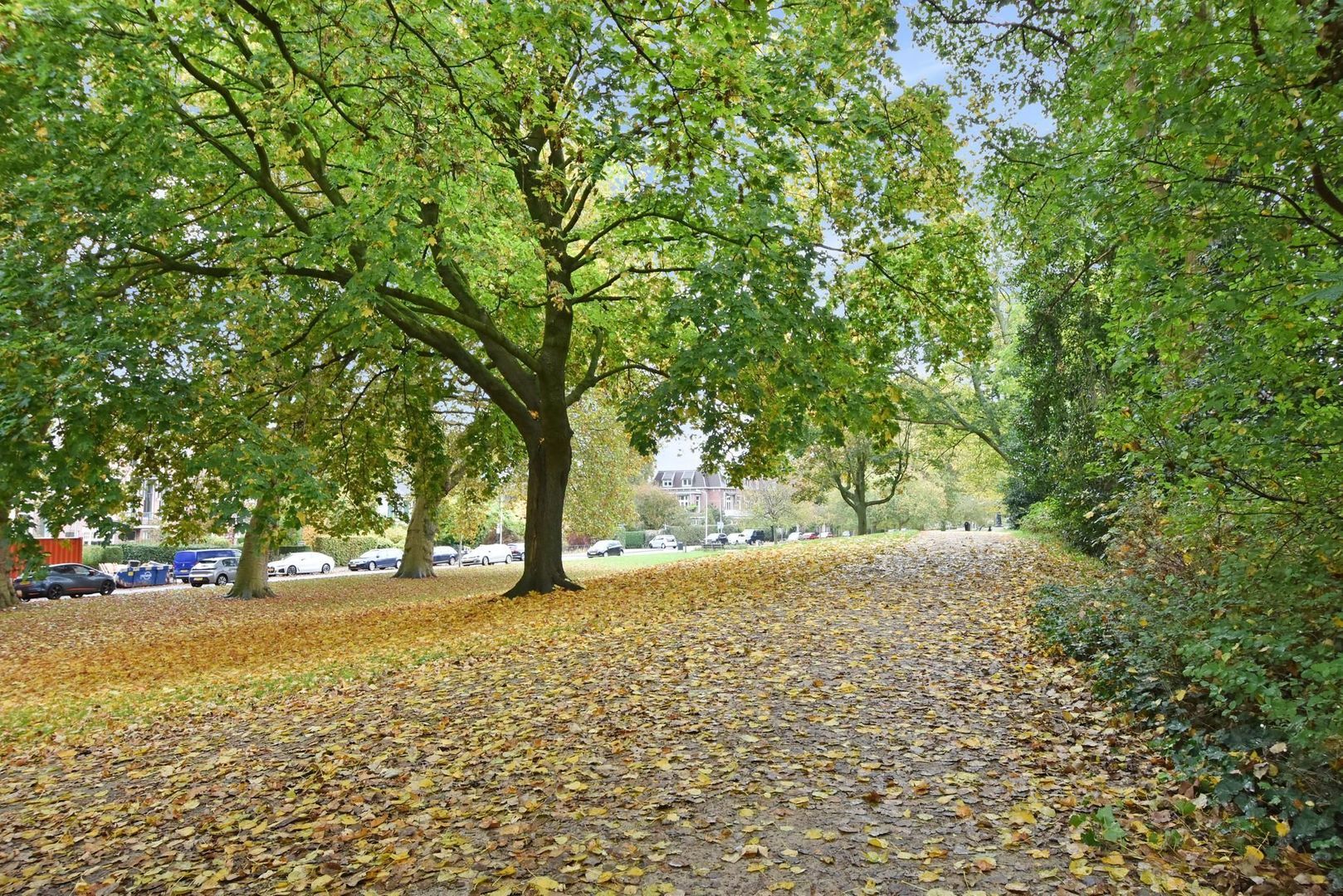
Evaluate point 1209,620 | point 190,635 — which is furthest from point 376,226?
point 190,635

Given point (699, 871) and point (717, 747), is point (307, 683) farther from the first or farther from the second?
point (699, 871)

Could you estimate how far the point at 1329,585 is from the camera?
14.6 ft

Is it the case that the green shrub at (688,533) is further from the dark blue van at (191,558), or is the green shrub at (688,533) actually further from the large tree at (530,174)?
the large tree at (530,174)

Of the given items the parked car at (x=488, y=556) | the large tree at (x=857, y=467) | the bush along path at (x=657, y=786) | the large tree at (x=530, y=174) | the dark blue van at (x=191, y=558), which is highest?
the large tree at (x=530, y=174)

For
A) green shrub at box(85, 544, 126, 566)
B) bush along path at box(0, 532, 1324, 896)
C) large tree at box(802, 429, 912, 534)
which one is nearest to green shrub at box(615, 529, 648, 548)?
large tree at box(802, 429, 912, 534)

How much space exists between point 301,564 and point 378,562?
383cm

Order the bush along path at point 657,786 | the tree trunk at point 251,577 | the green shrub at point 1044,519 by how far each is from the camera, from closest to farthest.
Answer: the bush along path at point 657,786
the green shrub at point 1044,519
the tree trunk at point 251,577

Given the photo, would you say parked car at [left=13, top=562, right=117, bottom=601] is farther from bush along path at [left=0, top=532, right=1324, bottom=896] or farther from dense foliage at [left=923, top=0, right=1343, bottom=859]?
dense foliage at [left=923, top=0, right=1343, bottom=859]

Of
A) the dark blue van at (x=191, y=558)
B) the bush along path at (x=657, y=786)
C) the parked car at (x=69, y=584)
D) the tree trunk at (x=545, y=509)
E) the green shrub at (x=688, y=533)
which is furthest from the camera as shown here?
the green shrub at (x=688, y=533)

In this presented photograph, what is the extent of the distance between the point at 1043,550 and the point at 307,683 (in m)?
15.8

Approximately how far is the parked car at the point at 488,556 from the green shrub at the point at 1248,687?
1771 inches

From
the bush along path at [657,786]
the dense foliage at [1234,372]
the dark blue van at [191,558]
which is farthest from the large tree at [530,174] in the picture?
the dark blue van at [191,558]

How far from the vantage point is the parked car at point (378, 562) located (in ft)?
143

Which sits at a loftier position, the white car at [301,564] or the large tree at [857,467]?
the large tree at [857,467]
